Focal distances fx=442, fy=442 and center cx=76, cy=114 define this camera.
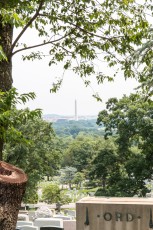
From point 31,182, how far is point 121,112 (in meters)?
7.92

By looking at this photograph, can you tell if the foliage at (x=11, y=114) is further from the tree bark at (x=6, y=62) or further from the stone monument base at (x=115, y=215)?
the stone monument base at (x=115, y=215)

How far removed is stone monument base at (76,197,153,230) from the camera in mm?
8984

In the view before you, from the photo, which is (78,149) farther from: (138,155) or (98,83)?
(98,83)

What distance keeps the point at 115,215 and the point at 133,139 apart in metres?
18.1

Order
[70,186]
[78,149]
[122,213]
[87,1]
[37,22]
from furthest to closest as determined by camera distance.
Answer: [78,149], [70,186], [37,22], [122,213], [87,1]

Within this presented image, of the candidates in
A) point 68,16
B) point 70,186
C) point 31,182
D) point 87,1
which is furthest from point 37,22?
point 70,186

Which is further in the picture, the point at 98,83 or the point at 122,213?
the point at 98,83

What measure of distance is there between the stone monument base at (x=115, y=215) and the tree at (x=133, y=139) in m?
16.5

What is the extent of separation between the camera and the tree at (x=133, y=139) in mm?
25844

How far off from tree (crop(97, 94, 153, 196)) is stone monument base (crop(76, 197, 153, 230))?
650 inches

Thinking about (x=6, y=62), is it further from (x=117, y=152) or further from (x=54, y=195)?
(x=54, y=195)

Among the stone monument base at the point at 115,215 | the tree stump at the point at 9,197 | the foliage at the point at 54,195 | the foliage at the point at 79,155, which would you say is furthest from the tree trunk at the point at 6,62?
the foliage at the point at 79,155

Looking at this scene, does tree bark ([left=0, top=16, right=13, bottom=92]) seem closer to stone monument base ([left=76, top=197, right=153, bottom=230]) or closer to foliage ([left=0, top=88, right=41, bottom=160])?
foliage ([left=0, top=88, right=41, bottom=160])

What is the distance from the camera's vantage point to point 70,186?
71.0 meters
